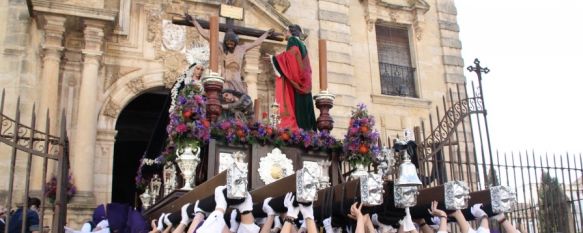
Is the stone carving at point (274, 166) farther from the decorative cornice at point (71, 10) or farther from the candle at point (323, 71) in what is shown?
the decorative cornice at point (71, 10)

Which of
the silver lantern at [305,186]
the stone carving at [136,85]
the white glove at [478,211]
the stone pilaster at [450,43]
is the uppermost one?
the stone pilaster at [450,43]

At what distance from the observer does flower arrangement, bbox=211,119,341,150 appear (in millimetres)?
6516

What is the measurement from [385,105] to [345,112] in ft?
4.93

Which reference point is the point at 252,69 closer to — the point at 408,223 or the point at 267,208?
the point at 267,208

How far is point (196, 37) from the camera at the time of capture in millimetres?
12742

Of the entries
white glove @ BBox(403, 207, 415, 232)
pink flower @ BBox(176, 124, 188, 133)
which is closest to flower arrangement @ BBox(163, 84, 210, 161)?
pink flower @ BBox(176, 124, 188, 133)

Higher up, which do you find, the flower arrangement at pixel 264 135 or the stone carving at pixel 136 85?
the stone carving at pixel 136 85

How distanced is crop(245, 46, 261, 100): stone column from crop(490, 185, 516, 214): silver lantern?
869 centimetres

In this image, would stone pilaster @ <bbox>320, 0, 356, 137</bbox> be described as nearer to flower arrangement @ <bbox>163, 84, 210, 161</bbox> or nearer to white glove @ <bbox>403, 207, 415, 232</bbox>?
flower arrangement @ <bbox>163, 84, 210, 161</bbox>

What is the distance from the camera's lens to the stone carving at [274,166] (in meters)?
6.56

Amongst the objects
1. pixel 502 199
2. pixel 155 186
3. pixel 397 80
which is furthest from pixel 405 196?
pixel 397 80

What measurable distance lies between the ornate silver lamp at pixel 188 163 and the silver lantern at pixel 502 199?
3218 millimetres

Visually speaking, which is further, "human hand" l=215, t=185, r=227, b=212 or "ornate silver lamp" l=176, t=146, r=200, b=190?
"ornate silver lamp" l=176, t=146, r=200, b=190

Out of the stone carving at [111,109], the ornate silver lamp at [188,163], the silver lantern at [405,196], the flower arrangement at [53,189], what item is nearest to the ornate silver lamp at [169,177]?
the ornate silver lamp at [188,163]
